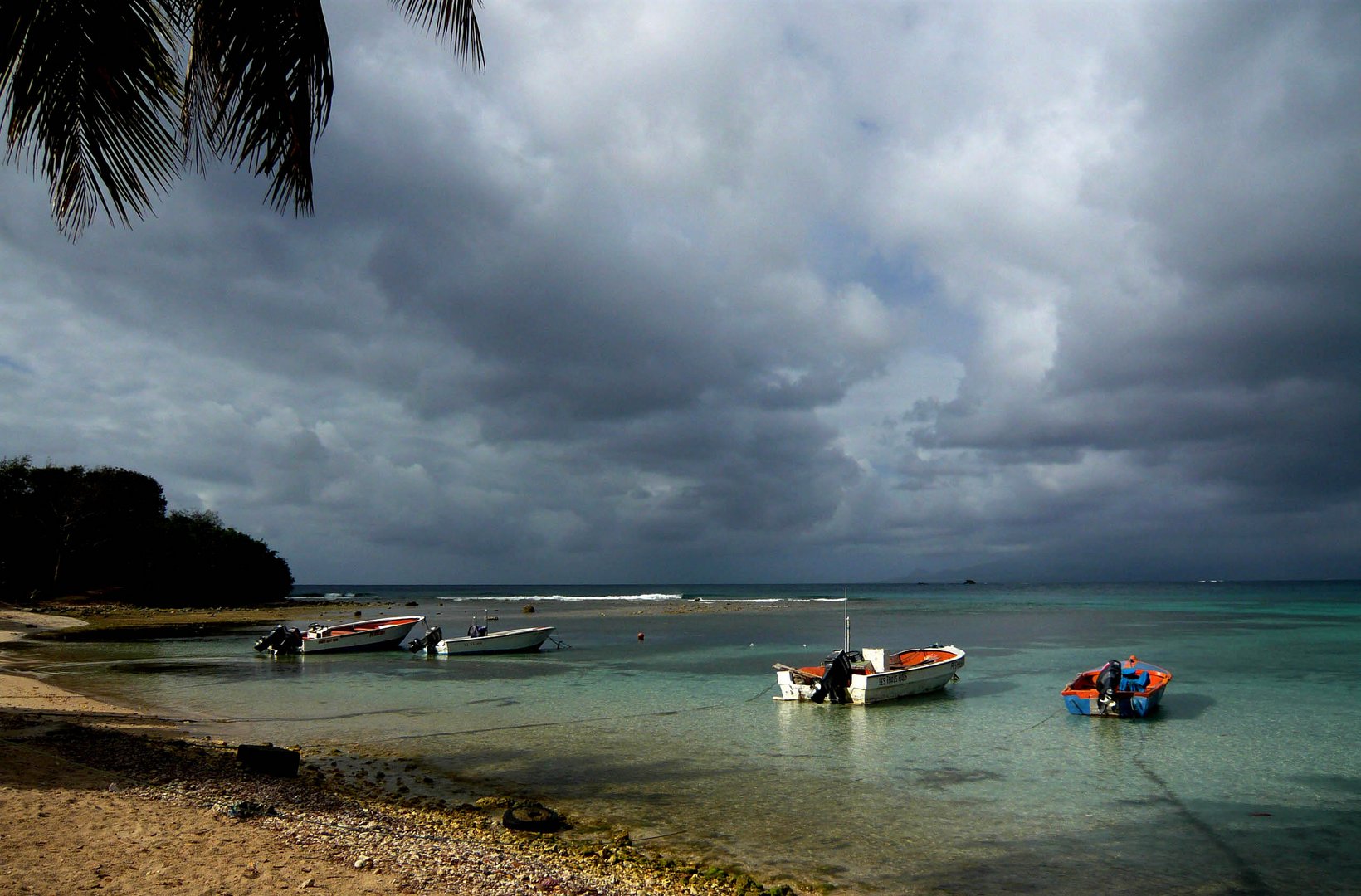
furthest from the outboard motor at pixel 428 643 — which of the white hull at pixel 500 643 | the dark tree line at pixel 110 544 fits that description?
the dark tree line at pixel 110 544

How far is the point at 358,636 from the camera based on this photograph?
36062 millimetres

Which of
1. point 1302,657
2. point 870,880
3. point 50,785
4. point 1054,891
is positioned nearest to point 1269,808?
point 1054,891

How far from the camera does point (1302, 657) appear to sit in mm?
31562

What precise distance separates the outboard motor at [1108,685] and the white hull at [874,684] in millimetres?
4360

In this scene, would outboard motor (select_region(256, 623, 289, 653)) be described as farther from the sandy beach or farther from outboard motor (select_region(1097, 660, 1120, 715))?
outboard motor (select_region(1097, 660, 1120, 715))

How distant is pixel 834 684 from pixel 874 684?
3.54ft

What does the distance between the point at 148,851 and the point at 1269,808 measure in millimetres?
13971

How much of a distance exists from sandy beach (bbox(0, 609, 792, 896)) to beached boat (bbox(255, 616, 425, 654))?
23.1 m

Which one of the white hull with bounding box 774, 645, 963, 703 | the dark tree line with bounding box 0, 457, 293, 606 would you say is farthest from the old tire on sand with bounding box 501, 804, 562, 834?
the dark tree line with bounding box 0, 457, 293, 606

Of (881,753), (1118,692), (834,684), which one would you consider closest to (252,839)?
(881,753)

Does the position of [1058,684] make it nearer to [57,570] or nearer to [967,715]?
[967,715]

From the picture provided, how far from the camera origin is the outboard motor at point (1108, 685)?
711 inches

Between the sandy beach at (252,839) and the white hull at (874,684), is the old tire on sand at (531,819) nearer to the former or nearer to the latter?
the sandy beach at (252,839)

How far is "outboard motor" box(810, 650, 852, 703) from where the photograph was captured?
20312 millimetres
